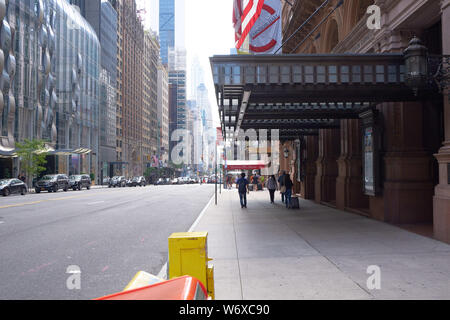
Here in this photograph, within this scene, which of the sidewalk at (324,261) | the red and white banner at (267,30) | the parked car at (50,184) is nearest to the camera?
the sidewalk at (324,261)

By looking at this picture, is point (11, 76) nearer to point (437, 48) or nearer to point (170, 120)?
point (437, 48)

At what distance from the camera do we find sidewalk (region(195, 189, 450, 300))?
16.7 ft

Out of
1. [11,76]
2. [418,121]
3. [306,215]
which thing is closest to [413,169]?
[418,121]

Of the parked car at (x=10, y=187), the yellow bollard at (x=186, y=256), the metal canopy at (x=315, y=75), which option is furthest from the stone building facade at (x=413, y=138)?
the parked car at (x=10, y=187)

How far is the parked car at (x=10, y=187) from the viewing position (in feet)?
97.0

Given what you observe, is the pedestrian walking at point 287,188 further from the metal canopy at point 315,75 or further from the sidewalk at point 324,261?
the metal canopy at point 315,75

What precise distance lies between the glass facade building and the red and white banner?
1332 inches

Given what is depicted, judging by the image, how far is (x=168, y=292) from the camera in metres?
1.98

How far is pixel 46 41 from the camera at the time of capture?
171 feet

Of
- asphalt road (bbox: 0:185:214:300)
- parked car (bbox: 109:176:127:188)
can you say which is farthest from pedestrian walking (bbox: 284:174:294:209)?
parked car (bbox: 109:176:127:188)

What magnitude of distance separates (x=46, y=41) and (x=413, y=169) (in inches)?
2127

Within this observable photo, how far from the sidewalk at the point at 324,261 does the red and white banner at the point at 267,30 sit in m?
8.74
